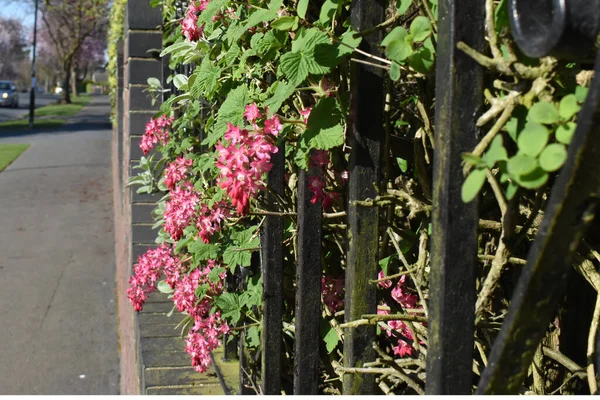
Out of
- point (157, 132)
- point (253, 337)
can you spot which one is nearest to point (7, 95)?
point (157, 132)

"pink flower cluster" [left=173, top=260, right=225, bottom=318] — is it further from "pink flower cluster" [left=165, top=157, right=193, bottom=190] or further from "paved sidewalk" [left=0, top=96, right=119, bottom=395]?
"paved sidewalk" [left=0, top=96, right=119, bottom=395]

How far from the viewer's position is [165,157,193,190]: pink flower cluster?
11.5ft

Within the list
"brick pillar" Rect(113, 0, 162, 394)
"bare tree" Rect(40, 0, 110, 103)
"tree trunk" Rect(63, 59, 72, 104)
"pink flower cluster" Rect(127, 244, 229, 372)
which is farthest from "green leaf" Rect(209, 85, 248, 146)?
"tree trunk" Rect(63, 59, 72, 104)

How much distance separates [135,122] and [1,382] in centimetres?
189

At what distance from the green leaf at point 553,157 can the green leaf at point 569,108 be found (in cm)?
5

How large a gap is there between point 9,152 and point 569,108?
19.9 metres

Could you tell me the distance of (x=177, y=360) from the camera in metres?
3.44

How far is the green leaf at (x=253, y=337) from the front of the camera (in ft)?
8.60

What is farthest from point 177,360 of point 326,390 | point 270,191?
point 270,191

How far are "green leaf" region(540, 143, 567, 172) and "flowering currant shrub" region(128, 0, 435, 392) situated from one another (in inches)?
16.7

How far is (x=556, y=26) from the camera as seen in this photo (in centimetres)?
83

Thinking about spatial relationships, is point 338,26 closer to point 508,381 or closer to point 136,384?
point 508,381

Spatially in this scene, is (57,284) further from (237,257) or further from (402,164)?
(402,164)

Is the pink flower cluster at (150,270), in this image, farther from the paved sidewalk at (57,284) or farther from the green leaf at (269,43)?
the green leaf at (269,43)
